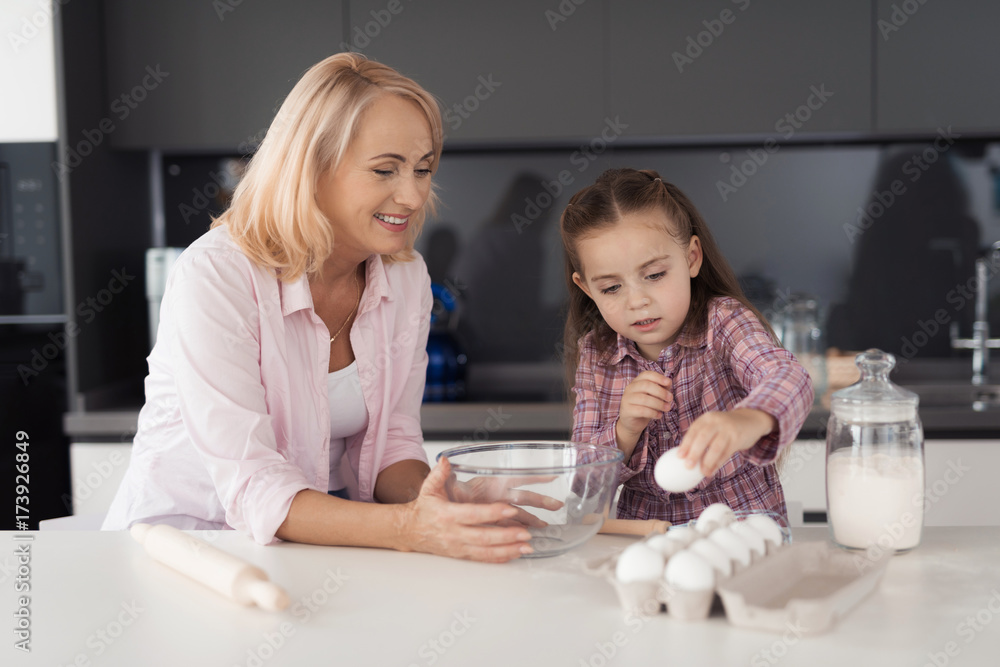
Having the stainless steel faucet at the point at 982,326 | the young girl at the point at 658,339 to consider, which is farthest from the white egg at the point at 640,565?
the stainless steel faucet at the point at 982,326

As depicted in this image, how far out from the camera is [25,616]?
0.81 m

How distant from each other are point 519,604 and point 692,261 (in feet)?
2.36

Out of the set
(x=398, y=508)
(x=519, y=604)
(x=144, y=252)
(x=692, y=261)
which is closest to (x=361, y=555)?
(x=398, y=508)

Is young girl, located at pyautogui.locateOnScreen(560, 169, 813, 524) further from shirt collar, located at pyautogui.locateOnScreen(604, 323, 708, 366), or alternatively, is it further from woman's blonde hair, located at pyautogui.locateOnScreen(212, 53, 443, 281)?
woman's blonde hair, located at pyautogui.locateOnScreen(212, 53, 443, 281)

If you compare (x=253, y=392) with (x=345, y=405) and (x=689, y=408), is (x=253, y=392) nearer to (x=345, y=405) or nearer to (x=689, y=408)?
(x=345, y=405)

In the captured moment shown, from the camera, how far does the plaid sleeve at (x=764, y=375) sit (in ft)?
3.18

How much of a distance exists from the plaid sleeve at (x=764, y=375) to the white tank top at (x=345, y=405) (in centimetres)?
57

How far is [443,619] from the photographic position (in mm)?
788

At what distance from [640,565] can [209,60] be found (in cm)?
212

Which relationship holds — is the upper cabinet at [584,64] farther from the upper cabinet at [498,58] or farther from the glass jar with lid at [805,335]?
the glass jar with lid at [805,335]

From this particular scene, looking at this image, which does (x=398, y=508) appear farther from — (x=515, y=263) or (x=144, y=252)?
(x=144, y=252)

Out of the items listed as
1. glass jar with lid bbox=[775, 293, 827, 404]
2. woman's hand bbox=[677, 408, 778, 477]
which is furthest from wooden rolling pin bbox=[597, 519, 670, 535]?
glass jar with lid bbox=[775, 293, 827, 404]

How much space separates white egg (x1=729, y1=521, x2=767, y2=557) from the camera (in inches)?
32.6

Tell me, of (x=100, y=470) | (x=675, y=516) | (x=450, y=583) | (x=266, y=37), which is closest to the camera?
(x=450, y=583)
